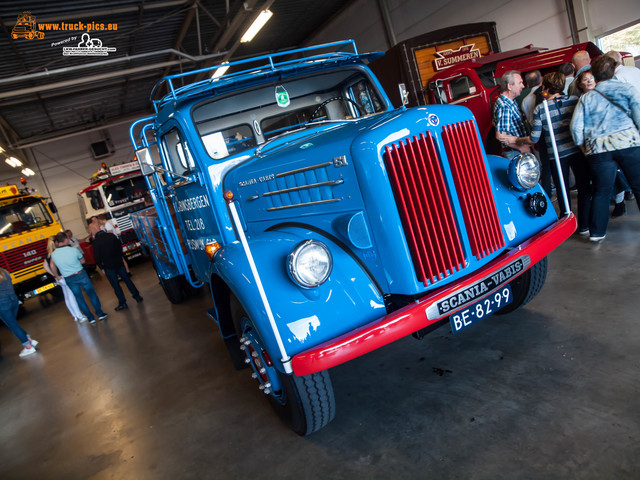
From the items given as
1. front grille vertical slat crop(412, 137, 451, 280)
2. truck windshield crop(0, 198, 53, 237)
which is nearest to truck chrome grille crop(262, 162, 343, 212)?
front grille vertical slat crop(412, 137, 451, 280)

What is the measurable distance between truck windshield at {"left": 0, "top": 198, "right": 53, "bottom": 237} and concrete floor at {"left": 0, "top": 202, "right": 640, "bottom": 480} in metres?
6.71

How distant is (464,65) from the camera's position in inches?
299

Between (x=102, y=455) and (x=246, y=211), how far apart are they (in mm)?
1927

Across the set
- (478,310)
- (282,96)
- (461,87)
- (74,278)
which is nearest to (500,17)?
(461,87)

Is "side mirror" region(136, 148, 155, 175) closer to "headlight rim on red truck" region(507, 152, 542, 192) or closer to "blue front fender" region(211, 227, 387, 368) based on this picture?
"blue front fender" region(211, 227, 387, 368)

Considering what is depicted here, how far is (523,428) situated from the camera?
207 cm

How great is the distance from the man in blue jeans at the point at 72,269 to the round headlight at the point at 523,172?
5848 millimetres

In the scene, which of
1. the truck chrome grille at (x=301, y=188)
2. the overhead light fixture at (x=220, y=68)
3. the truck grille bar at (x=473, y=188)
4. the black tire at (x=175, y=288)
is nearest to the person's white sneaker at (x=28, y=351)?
the black tire at (x=175, y=288)

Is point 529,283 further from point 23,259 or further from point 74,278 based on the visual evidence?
point 23,259

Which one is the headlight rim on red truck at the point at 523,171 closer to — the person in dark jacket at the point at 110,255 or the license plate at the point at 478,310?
the license plate at the point at 478,310

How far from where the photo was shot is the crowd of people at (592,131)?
3793mm

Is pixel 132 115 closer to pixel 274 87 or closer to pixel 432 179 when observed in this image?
pixel 274 87

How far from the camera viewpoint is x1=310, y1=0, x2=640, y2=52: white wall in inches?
320

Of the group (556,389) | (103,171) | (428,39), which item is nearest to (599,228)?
(556,389)
